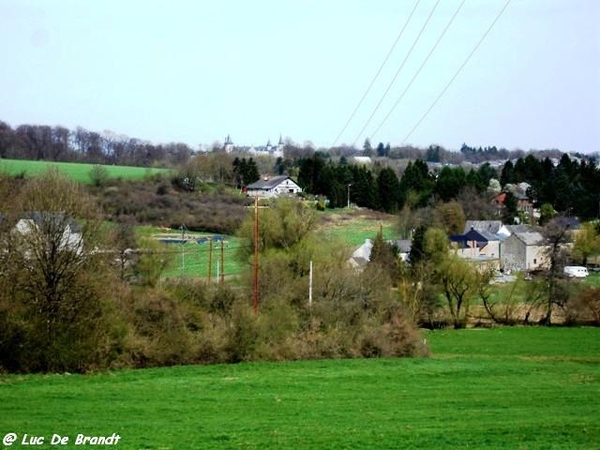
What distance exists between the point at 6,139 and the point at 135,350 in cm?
7041

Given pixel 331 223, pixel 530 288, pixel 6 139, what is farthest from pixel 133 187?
pixel 530 288

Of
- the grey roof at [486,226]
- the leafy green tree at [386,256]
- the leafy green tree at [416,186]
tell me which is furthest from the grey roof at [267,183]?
the leafy green tree at [386,256]

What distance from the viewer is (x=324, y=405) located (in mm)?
20688

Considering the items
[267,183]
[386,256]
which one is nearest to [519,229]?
[267,183]

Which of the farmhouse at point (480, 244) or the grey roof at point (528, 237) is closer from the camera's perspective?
the grey roof at point (528, 237)

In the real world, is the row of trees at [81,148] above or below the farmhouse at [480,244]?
above

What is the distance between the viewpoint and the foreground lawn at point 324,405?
15.6m

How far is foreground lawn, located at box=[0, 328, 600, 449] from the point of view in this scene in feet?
51.2

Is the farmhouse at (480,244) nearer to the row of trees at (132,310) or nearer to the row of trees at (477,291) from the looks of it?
the row of trees at (477,291)

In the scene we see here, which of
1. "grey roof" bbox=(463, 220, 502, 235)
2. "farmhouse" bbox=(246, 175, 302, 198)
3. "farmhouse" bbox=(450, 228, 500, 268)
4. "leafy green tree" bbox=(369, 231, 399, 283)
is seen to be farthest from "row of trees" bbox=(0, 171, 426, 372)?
"grey roof" bbox=(463, 220, 502, 235)

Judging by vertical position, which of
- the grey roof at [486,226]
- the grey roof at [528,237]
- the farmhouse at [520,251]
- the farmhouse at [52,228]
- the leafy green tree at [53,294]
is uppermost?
the farmhouse at [52,228]

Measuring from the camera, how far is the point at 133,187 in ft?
243

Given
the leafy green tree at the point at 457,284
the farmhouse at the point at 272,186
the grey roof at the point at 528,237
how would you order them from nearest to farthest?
1. the leafy green tree at the point at 457,284
2. the farmhouse at the point at 272,186
3. the grey roof at the point at 528,237

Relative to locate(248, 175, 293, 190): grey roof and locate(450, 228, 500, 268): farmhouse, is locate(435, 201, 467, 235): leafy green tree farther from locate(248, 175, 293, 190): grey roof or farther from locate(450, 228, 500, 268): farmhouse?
locate(248, 175, 293, 190): grey roof
